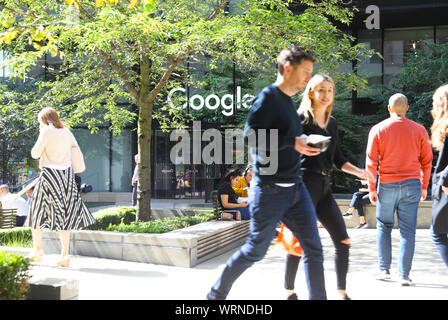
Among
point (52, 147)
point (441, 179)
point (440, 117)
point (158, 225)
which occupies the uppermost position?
point (440, 117)

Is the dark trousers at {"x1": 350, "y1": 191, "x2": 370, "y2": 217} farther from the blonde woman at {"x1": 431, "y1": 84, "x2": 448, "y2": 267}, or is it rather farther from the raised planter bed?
the blonde woman at {"x1": 431, "y1": 84, "x2": 448, "y2": 267}

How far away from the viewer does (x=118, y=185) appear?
2169 cm

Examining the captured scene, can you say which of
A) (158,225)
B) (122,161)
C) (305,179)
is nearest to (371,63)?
(122,161)

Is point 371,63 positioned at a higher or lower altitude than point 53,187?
higher

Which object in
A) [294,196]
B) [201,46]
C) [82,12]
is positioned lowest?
[294,196]

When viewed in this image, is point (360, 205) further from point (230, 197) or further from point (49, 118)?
point (49, 118)

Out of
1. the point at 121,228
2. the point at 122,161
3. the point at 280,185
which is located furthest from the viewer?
the point at 122,161

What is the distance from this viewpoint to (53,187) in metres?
5.78

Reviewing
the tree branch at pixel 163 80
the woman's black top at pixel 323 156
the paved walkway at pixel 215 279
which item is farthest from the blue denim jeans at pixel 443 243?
the tree branch at pixel 163 80

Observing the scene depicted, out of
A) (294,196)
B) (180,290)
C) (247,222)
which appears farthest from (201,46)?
(294,196)

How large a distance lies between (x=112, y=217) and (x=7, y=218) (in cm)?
183

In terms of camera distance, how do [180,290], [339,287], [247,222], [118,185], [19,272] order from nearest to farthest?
1. [19,272]
2. [339,287]
3. [180,290]
4. [247,222]
5. [118,185]
